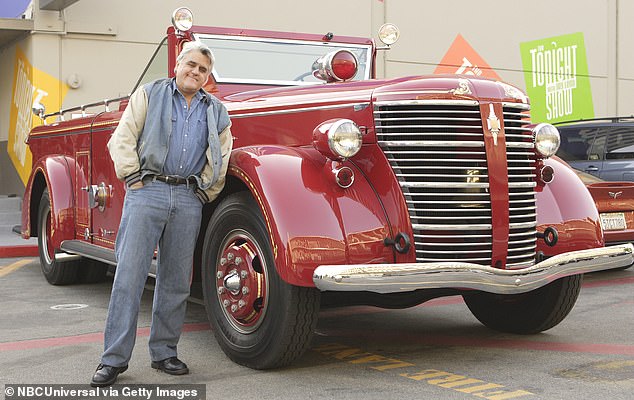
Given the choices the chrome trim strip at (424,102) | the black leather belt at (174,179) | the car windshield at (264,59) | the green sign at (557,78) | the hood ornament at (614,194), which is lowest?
the hood ornament at (614,194)

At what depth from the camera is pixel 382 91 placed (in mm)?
4711

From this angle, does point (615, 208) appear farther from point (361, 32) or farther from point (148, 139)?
point (361, 32)

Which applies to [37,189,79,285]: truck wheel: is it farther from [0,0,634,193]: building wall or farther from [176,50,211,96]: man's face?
[0,0,634,193]: building wall

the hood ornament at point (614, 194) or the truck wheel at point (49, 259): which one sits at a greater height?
the hood ornament at point (614, 194)

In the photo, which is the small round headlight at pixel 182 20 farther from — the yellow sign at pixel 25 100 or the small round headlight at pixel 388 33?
the yellow sign at pixel 25 100

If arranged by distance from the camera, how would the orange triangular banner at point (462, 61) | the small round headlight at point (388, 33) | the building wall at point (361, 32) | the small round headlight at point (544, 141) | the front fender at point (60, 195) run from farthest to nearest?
the orange triangular banner at point (462, 61) < the building wall at point (361, 32) < the front fender at point (60, 195) < the small round headlight at point (388, 33) < the small round headlight at point (544, 141)

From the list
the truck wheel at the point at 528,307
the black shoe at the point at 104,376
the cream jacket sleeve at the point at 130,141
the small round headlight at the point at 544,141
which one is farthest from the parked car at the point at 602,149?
the black shoe at the point at 104,376

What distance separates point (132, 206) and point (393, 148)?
4.48 feet

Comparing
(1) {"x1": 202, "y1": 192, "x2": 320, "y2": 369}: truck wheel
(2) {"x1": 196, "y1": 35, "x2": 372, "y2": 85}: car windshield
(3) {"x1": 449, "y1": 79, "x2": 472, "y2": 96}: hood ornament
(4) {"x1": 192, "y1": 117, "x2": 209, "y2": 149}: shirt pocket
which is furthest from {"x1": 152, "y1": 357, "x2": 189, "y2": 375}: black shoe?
(2) {"x1": 196, "y1": 35, "x2": 372, "y2": 85}: car windshield

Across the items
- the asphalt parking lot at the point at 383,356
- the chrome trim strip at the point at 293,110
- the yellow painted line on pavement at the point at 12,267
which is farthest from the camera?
the yellow painted line on pavement at the point at 12,267

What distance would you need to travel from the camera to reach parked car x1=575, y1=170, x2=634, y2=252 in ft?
25.8

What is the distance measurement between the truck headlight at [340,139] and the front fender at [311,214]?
0.42ft

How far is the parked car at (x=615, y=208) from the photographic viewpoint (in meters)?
7.87

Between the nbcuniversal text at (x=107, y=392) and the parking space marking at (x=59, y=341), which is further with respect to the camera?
the parking space marking at (x=59, y=341)
